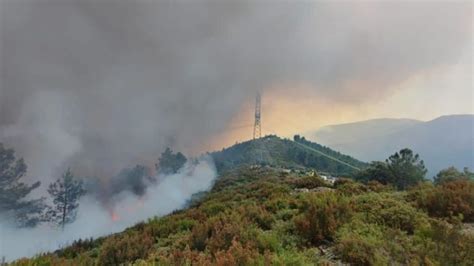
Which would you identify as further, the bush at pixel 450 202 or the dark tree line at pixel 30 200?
the dark tree line at pixel 30 200

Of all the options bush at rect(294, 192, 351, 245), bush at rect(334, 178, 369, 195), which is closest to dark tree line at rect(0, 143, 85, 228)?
bush at rect(334, 178, 369, 195)

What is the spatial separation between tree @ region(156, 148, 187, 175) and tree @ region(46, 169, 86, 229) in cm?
3171

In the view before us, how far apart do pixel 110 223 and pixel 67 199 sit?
1663 cm

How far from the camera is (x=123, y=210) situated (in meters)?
85.4

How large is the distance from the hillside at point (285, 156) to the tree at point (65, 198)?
40674mm

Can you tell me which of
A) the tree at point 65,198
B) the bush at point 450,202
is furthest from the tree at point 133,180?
the bush at point 450,202

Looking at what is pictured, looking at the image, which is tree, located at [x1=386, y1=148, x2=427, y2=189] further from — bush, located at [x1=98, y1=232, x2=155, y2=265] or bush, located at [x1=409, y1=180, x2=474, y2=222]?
bush, located at [x1=98, y1=232, x2=155, y2=265]

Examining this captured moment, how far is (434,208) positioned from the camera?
798cm

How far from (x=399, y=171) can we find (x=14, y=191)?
4572 centimetres

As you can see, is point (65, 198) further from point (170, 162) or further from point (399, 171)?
point (399, 171)

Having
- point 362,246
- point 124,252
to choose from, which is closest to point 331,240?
point 362,246

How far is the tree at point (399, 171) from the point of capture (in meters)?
29.4

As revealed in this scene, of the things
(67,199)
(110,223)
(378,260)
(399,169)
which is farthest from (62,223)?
(378,260)

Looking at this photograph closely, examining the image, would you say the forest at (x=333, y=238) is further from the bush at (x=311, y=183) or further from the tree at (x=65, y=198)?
the tree at (x=65, y=198)
